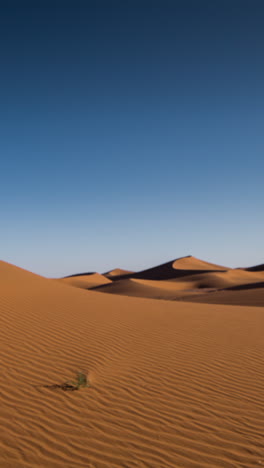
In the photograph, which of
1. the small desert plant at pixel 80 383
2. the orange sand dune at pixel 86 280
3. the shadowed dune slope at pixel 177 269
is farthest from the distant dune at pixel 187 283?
the small desert plant at pixel 80 383

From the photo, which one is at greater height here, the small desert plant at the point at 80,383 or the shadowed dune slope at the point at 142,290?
the shadowed dune slope at the point at 142,290

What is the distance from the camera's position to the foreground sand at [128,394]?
11.7ft

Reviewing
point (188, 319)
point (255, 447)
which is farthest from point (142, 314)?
point (255, 447)

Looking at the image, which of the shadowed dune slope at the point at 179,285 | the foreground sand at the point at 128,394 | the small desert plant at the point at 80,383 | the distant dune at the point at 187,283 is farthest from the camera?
the shadowed dune slope at the point at 179,285

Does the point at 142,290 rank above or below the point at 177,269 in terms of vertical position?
below

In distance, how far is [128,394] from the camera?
4.92 meters

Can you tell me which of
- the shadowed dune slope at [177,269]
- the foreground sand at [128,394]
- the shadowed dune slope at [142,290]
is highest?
the shadowed dune slope at [177,269]

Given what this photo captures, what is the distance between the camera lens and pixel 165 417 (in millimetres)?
4289

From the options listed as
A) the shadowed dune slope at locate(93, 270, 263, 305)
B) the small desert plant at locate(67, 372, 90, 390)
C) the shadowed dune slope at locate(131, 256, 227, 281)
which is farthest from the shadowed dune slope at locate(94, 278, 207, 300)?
the small desert plant at locate(67, 372, 90, 390)

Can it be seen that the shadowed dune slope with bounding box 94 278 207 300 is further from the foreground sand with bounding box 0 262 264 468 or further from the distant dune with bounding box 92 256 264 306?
the foreground sand with bounding box 0 262 264 468

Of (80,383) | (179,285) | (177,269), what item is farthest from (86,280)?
(80,383)

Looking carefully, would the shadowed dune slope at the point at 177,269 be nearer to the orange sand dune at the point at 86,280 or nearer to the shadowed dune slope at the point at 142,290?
the orange sand dune at the point at 86,280

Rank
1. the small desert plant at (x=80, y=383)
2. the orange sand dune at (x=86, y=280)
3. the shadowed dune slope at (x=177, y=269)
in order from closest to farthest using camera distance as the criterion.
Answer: the small desert plant at (x=80, y=383) < the orange sand dune at (x=86, y=280) < the shadowed dune slope at (x=177, y=269)

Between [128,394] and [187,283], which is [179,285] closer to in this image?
[187,283]
